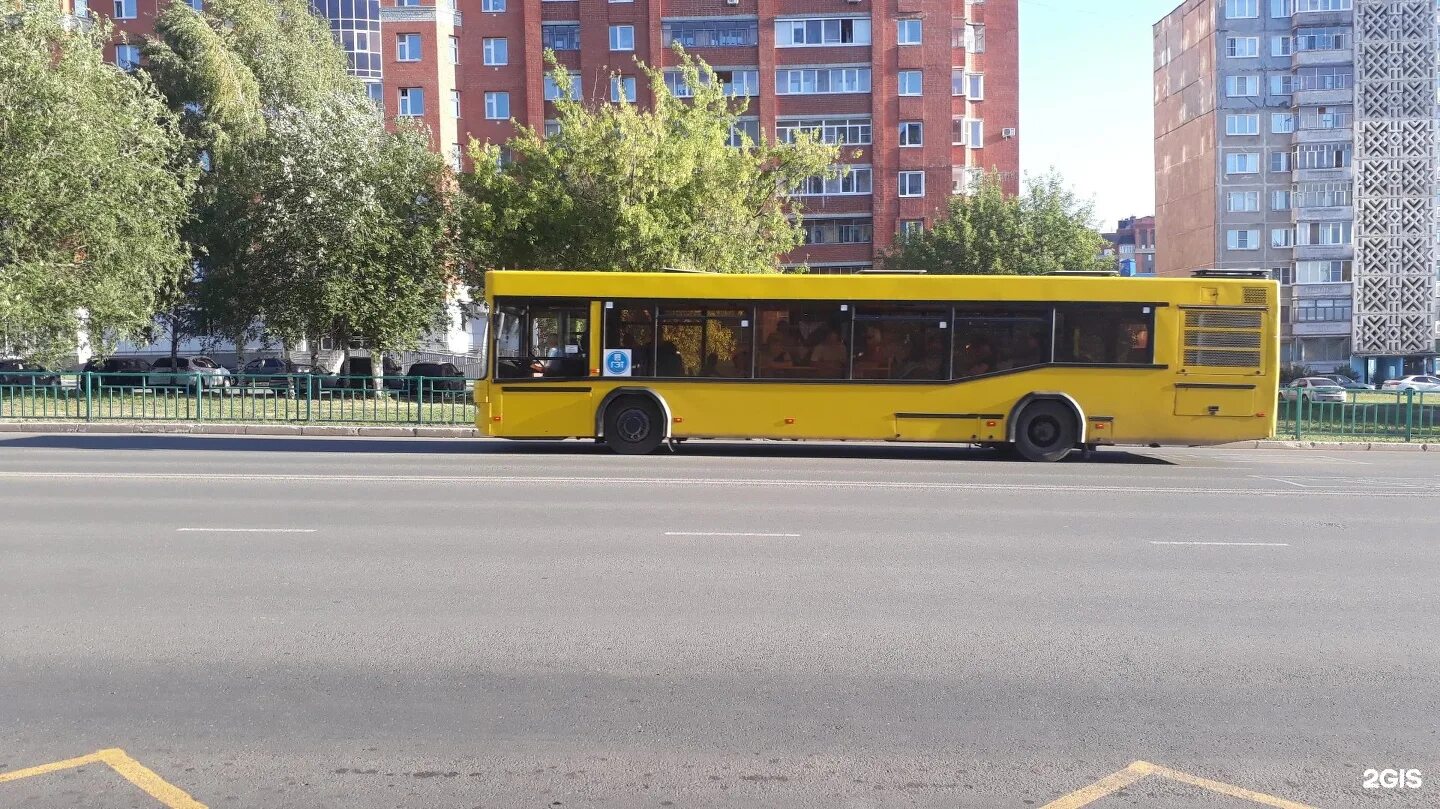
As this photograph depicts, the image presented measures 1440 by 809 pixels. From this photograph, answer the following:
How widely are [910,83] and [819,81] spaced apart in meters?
4.47

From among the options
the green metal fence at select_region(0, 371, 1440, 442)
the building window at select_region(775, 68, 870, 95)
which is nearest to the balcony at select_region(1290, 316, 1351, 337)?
the building window at select_region(775, 68, 870, 95)

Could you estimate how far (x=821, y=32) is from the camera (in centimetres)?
5684

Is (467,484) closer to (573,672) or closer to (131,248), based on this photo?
(573,672)

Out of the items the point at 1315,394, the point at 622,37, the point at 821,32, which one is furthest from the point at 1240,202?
the point at 1315,394

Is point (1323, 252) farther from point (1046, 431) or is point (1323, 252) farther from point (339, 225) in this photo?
point (1046, 431)

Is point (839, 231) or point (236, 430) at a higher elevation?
point (839, 231)

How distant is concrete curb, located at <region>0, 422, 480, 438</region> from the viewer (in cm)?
2311

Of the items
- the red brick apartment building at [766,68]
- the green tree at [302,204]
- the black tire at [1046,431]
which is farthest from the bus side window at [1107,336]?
the red brick apartment building at [766,68]

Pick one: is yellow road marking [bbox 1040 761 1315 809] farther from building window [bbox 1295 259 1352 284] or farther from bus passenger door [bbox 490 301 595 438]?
building window [bbox 1295 259 1352 284]

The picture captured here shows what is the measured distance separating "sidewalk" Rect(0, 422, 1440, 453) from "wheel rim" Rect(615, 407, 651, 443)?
19.2ft

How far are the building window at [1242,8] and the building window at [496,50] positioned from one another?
43.2 m

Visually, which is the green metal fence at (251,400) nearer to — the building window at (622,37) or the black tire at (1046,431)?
the black tire at (1046,431)

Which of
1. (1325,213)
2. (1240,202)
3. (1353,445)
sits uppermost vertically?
(1240,202)

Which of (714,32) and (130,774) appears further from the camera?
(714,32)
